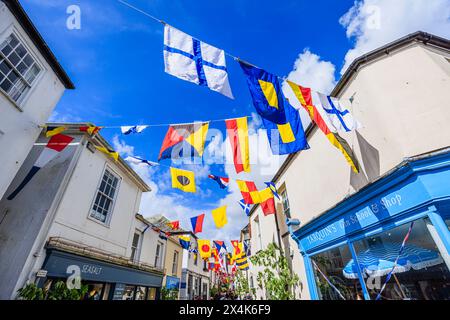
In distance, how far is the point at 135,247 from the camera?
1199 cm

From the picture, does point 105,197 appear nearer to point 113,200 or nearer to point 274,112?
point 113,200

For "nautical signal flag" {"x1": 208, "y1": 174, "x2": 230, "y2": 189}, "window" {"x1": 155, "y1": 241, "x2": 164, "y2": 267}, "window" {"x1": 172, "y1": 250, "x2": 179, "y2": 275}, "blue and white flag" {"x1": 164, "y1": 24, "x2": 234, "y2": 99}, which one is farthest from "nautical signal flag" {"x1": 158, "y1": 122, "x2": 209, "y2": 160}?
"window" {"x1": 172, "y1": 250, "x2": 179, "y2": 275}

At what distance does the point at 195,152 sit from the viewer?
5625 millimetres

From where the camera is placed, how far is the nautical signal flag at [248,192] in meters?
8.88

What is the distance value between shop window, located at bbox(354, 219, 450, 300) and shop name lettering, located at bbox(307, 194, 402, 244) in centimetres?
53

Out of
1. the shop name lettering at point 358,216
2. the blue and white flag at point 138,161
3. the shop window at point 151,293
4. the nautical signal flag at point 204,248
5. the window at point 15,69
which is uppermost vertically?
the window at point 15,69

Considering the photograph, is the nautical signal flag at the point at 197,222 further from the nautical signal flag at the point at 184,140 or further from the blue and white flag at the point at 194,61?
the blue and white flag at the point at 194,61

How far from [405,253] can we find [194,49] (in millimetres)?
6191

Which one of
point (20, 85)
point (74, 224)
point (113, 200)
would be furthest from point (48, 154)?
point (113, 200)

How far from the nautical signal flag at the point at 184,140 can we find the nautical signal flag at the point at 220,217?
5.13 metres

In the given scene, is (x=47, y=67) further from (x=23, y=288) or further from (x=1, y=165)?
(x=23, y=288)

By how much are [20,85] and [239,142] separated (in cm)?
676

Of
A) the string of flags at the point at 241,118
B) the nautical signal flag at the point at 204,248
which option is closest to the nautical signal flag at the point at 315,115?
the string of flags at the point at 241,118
